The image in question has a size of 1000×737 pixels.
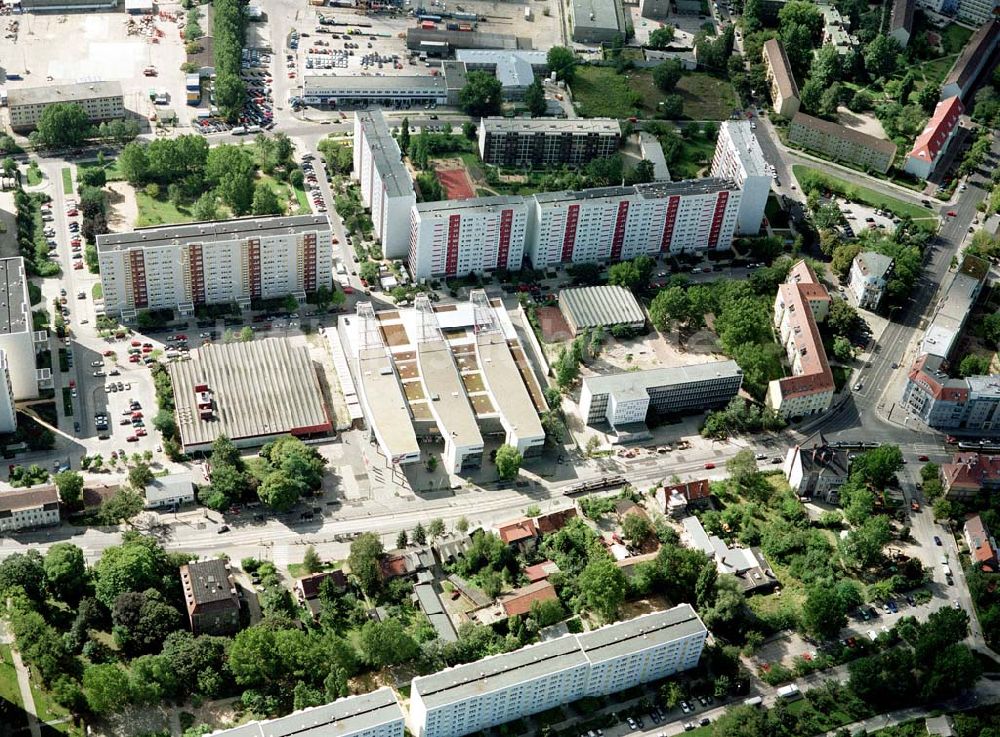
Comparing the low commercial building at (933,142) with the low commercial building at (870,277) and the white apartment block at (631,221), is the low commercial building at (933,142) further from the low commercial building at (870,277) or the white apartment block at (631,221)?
the white apartment block at (631,221)

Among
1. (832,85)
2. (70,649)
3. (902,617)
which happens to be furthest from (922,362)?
(70,649)

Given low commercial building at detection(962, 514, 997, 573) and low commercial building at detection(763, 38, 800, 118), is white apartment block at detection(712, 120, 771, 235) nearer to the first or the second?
low commercial building at detection(763, 38, 800, 118)

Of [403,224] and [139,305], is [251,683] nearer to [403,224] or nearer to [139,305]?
[139,305]

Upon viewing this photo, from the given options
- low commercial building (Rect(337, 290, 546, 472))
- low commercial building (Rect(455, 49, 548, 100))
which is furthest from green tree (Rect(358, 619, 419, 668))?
low commercial building (Rect(455, 49, 548, 100))

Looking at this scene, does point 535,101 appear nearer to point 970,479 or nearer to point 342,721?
point 970,479

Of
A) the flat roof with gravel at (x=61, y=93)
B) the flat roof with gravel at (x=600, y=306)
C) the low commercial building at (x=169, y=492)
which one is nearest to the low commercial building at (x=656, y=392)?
the flat roof with gravel at (x=600, y=306)

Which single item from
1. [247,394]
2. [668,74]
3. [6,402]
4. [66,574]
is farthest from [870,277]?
[6,402]
